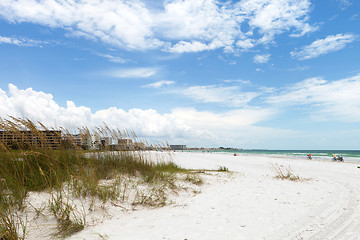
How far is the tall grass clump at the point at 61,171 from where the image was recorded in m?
3.77

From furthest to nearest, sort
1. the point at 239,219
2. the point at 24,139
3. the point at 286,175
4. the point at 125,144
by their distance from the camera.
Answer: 1. the point at 286,175
2. the point at 125,144
3. the point at 24,139
4. the point at 239,219

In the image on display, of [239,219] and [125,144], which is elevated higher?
[125,144]

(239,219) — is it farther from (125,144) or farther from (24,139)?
(24,139)

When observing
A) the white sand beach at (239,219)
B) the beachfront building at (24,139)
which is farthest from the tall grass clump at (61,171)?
the white sand beach at (239,219)

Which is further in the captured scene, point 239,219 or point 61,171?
point 61,171

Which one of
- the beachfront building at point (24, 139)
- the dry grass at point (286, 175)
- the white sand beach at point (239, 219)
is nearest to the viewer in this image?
the white sand beach at point (239, 219)

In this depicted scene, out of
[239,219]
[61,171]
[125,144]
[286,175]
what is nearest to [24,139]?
[61,171]

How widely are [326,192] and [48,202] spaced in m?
7.26

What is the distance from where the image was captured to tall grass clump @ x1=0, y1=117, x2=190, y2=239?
3.77 metres

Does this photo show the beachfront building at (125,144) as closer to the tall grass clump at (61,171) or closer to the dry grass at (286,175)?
the tall grass clump at (61,171)

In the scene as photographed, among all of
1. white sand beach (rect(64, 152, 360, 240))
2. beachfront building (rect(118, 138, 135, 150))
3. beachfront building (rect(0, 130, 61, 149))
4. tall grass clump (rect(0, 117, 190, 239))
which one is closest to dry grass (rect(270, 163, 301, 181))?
white sand beach (rect(64, 152, 360, 240))

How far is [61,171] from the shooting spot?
4.87m

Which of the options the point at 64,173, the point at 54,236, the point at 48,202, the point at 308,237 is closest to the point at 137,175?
the point at 64,173

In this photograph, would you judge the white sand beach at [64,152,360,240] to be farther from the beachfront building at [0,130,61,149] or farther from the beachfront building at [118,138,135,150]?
the beachfront building at [118,138,135,150]
